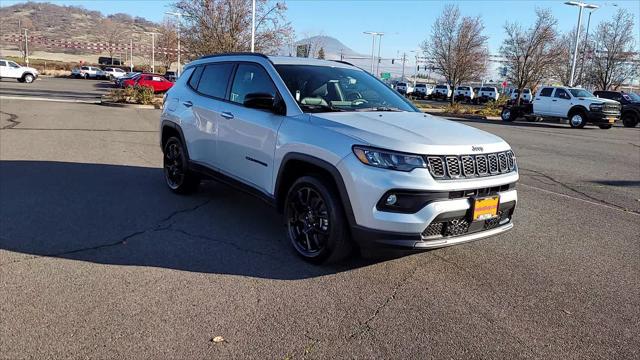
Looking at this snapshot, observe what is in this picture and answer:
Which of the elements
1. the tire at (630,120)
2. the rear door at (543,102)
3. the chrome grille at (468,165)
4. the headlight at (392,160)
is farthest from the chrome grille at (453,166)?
the tire at (630,120)

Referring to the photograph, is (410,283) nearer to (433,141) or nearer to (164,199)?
(433,141)

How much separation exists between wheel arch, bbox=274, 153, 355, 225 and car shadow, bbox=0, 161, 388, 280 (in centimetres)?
60

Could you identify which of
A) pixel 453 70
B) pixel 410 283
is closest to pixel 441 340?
pixel 410 283

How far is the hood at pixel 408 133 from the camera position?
12.6ft

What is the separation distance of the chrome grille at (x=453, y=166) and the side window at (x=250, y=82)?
6.17 ft

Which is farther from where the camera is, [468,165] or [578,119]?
[578,119]

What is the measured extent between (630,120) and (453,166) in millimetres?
29901

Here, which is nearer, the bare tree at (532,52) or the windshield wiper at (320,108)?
the windshield wiper at (320,108)

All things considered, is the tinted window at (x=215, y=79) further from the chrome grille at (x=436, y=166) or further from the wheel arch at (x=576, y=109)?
the wheel arch at (x=576, y=109)

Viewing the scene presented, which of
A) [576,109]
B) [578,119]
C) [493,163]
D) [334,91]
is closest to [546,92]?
[576,109]

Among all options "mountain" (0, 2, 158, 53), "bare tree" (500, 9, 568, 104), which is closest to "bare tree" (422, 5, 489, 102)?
"bare tree" (500, 9, 568, 104)

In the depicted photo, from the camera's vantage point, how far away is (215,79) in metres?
6.07

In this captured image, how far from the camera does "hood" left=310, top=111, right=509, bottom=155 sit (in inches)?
151

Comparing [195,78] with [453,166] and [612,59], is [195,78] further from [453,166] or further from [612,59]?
[612,59]
